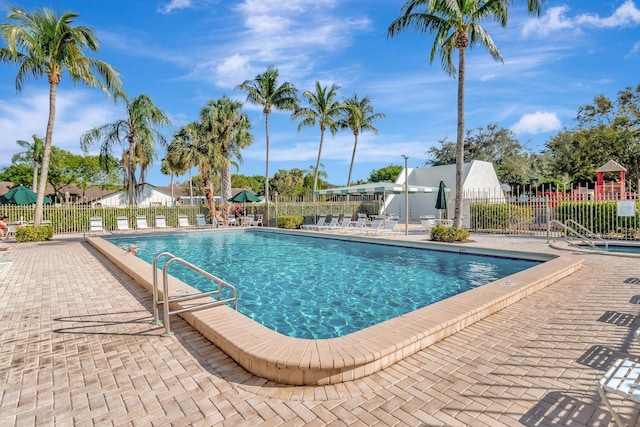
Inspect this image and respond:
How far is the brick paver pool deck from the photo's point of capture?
245 centimetres

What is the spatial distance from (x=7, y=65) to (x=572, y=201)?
24502mm

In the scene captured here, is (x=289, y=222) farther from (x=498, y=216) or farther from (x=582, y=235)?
(x=582, y=235)

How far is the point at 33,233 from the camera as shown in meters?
14.6

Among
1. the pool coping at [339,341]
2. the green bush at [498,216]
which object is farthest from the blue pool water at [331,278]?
the green bush at [498,216]

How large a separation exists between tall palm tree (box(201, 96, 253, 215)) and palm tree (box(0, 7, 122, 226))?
930 centimetres

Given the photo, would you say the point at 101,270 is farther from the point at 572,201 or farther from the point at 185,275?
the point at 572,201

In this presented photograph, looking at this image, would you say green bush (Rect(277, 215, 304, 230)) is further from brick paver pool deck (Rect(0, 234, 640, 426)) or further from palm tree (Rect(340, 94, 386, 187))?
brick paver pool deck (Rect(0, 234, 640, 426))

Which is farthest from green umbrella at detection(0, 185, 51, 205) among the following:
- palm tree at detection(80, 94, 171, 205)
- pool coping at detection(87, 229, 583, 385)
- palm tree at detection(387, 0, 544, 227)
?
palm tree at detection(387, 0, 544, 227)

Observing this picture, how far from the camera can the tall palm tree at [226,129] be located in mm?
25047

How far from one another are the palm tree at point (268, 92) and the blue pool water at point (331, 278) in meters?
15.1

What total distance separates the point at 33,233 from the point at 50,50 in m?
7.68

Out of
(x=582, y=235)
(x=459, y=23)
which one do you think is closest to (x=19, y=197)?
(x=459, y=23)

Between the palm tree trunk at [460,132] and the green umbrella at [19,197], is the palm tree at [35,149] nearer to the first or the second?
the green umbrella at [19,197]

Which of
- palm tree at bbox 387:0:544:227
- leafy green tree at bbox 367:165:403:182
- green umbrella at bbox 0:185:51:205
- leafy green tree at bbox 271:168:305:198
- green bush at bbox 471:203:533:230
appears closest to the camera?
palm tree at bbox 387:0:544:227
